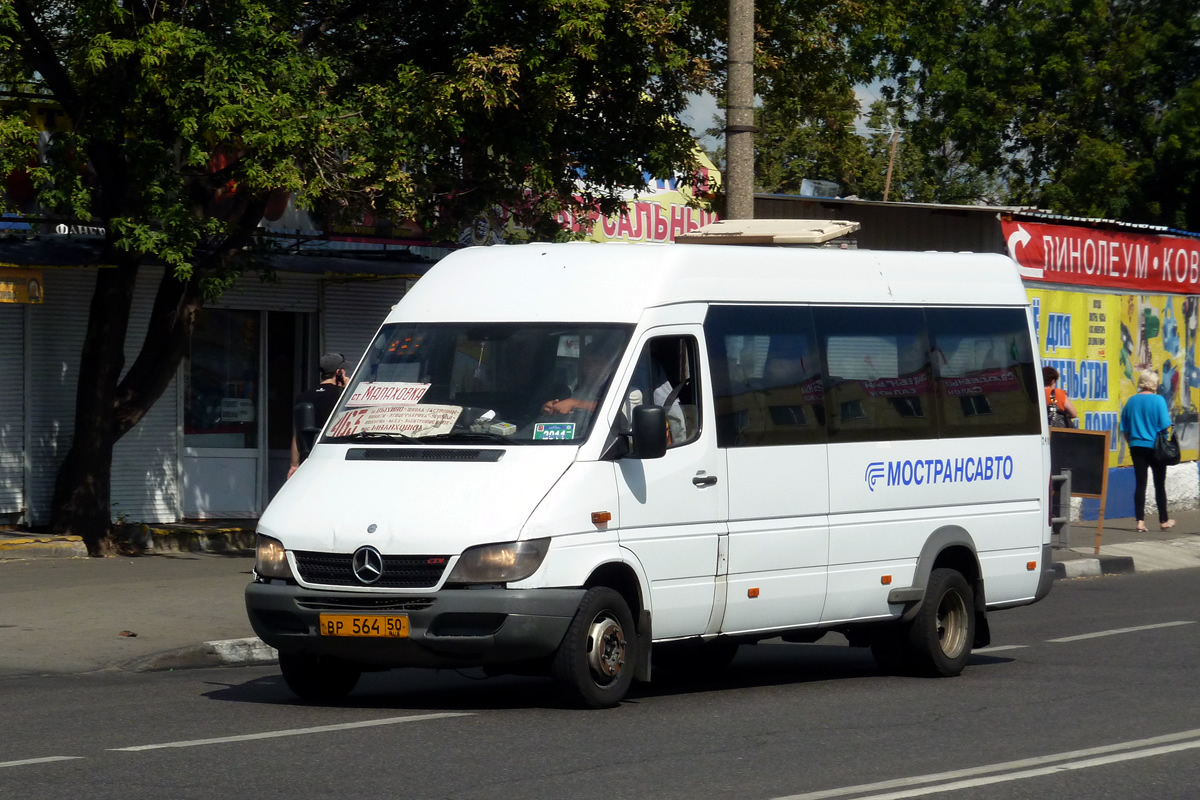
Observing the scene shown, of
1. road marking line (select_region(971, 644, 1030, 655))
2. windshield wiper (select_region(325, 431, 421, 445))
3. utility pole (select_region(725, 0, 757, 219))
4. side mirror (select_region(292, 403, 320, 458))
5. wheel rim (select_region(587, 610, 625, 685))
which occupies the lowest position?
road marking line (select_region(971, 644, 1030, 655))

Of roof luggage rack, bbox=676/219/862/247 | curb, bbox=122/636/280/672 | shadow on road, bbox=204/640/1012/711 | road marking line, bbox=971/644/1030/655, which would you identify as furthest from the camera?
road marking line, bbox=971/644/1030/655

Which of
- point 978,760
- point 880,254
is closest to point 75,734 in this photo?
point 978,760

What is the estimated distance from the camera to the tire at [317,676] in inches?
356

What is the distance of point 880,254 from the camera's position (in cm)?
1064

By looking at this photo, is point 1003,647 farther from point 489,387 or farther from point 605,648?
point 489,387

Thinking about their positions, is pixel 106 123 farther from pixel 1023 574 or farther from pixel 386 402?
pixel 1023 574

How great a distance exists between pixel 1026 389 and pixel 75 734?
21.2ft

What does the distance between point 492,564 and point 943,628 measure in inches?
148

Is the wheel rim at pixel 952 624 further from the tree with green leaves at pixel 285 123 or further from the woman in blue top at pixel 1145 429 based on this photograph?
the woman in blue top at pixel 1145 429

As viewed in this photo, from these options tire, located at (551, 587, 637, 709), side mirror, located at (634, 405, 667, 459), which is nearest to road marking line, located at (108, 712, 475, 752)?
tire, located at (551, 587, 637, 709)

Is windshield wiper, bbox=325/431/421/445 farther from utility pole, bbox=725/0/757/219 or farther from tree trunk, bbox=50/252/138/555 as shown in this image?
tree trunk, bbox=50/252/138/555

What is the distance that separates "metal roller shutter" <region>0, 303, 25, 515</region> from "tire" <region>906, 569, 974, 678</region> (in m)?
10.6

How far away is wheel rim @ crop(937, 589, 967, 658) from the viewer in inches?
422

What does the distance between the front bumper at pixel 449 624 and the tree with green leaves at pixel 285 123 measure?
6.15m
